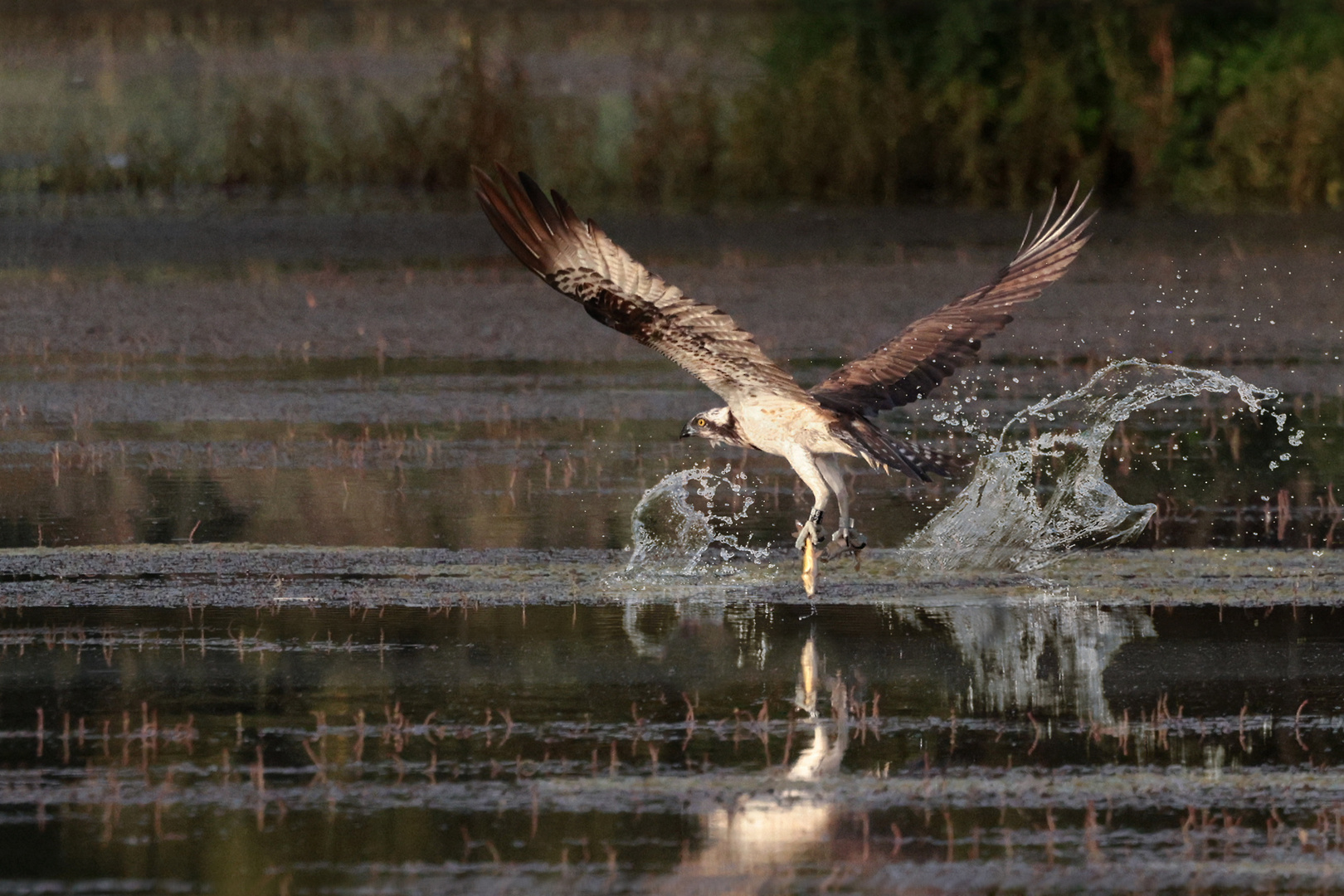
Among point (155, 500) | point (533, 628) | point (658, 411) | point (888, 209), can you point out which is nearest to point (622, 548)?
point (533, 628)

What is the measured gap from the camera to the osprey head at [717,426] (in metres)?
10.1

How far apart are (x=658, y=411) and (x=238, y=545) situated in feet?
14.9

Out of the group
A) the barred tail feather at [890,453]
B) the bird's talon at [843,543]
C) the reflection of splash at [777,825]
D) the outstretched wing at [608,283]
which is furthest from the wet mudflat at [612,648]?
the outstretched wing at [608,283]

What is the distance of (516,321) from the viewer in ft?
63.3

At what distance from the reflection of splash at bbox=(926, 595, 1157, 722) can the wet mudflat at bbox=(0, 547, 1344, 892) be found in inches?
0.8

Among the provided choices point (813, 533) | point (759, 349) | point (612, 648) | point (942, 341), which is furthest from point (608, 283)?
point (942, 341)

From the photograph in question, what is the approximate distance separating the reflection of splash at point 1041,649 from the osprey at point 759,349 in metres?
0.62

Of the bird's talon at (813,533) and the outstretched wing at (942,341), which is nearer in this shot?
the bird's talon at (813,533)

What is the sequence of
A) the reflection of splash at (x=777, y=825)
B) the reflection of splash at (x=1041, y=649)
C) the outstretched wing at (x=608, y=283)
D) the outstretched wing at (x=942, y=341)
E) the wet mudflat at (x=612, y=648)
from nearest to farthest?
the reflection of splash at (x=777, y=825)
the wet mudflat at (x=612, y=648)
the reflection of splash at (x=1041, y=649)
the outstretched wing at (x=608, y=283)
the outstretched wing at (x=942, y=341)

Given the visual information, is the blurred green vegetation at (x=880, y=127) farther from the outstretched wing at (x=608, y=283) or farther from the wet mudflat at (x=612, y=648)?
the outstretched wing at (x=608, y=283)

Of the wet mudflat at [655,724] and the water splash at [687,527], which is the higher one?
the water splash at [687,527]

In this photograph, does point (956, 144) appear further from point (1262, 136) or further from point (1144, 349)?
point (1144, 349)

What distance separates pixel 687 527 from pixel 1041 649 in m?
2.43

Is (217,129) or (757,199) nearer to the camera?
(757,199)
